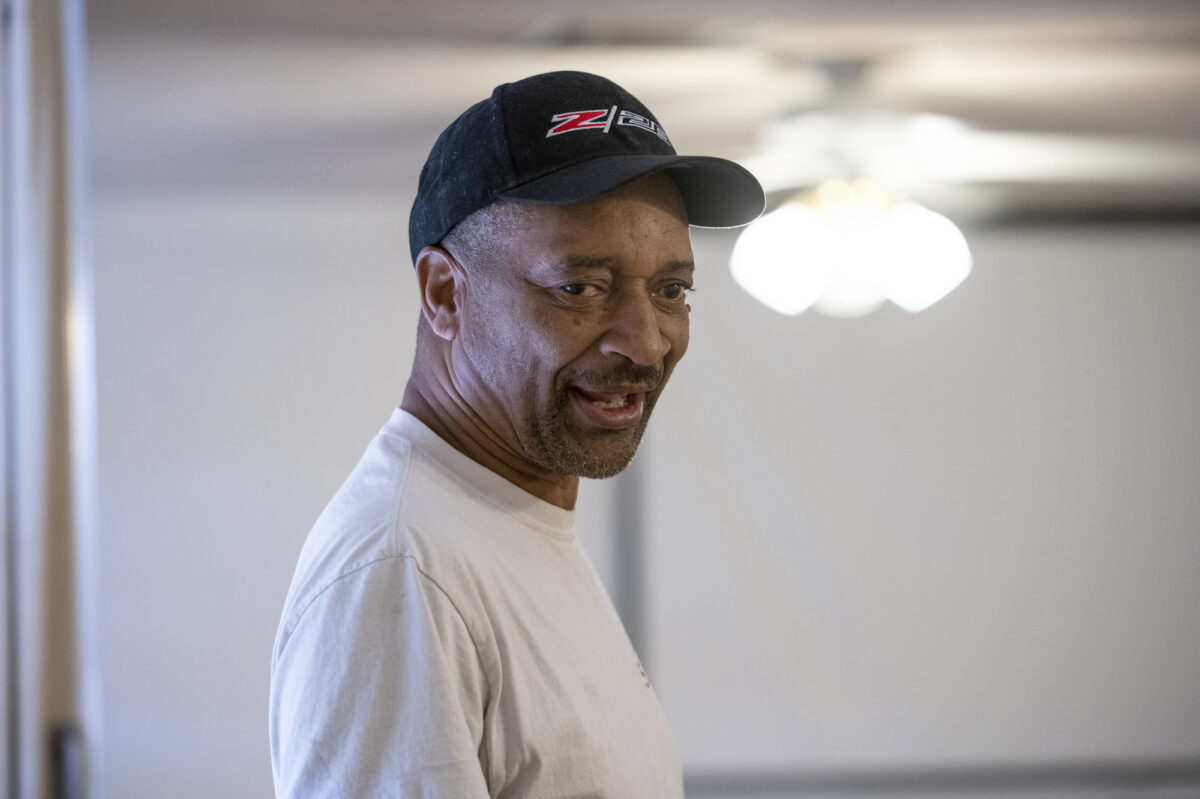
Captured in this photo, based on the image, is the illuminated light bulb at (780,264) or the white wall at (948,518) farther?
the white wall at (948,518)

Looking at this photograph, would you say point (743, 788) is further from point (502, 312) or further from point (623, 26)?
point (502, 312)

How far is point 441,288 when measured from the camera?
86 centimetres

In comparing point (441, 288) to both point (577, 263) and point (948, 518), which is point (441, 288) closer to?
point (577, 263)

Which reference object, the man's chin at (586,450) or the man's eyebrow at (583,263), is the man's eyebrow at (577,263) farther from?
the man's chin at (586,450)

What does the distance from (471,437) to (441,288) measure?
0.12m

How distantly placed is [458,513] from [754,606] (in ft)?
5.41

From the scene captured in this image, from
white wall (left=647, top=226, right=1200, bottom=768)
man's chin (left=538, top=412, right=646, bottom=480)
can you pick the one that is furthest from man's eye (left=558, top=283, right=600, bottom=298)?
white wall (left=647, top=226, right=1200, bottom=768)

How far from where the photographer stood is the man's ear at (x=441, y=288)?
84 centimetres

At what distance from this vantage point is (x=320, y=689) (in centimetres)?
65

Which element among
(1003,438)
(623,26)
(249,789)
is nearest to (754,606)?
(1003,438)

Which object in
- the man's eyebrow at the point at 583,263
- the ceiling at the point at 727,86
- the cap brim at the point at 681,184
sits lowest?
the man's eyebrow at the point at 583,263

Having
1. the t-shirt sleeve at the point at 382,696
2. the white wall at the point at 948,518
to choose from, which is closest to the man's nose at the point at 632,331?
the t-shirt sleeve at the point at 382,696

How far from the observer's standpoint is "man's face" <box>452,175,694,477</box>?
2.60ft

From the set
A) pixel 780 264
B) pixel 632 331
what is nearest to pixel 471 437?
pixel 632 331
